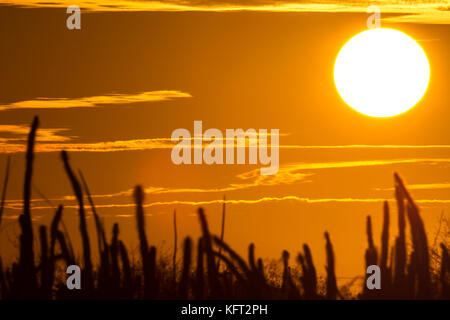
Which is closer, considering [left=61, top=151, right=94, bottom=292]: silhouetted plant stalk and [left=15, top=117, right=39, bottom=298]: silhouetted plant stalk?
[left=15, top=117, right=39, bottom=298]: silhouetted plant stalk

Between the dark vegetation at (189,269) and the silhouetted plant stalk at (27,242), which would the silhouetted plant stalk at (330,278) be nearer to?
the dark vegetation at (189,269)

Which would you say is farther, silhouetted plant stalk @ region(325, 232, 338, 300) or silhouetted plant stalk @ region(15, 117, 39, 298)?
silhouetted plant stalk @ region(325, 232, 338, 300)

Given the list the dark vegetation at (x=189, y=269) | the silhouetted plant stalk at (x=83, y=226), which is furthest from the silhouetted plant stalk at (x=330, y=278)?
the silhouetted plant stalk at (x=83, y=226)

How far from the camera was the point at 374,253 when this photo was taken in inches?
156

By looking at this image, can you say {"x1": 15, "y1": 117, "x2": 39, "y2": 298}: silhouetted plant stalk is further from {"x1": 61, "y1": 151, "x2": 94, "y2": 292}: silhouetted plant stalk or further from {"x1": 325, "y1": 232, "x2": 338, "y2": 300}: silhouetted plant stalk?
{"x1": 325, "y1": 232, "x2": 338, "y2": 300}: silhouetted plant stalk

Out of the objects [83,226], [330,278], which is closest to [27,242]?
[83,226]

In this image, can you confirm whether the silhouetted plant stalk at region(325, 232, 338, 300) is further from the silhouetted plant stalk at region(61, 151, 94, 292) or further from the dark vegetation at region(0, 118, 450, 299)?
the silhouetted plant stalk at region(61, 151, 94, 292)

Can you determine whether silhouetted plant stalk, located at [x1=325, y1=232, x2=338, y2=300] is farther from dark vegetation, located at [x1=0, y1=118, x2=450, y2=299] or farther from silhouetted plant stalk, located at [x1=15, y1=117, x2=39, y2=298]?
silhouetted plant stalk, located at [x1=15, y1=117, x2=39, y2=298]

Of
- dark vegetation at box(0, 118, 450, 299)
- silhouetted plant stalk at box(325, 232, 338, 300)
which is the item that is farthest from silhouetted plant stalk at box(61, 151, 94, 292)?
silhouetted plant stalk at box(325, 232, 338, 300)

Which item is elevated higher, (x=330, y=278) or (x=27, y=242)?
(x=27, y=242)

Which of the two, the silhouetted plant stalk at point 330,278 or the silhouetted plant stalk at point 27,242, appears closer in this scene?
the silhouetted plant stalk at point 27,242

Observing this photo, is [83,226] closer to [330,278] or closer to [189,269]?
[189,269]

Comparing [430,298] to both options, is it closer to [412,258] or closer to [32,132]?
[412,258]

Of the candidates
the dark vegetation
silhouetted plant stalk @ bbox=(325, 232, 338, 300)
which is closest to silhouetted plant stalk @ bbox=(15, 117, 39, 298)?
the dark vegetation
